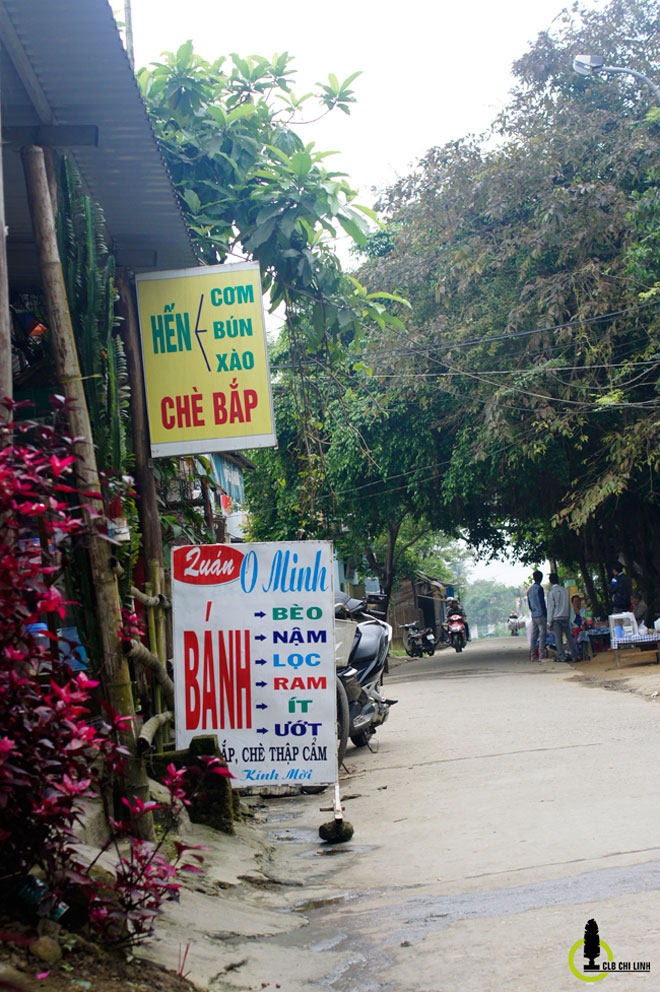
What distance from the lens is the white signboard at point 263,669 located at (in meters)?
5.76

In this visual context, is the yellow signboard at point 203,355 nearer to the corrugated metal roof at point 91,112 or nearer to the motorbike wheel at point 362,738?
the corrugated metal roof at point 91,112

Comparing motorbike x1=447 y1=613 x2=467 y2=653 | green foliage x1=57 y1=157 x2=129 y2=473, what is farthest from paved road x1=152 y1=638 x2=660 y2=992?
motorbike x1=447 y1=613 x2=467 y2=653

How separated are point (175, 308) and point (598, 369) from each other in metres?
13.0

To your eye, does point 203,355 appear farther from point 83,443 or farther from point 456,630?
point 456,630

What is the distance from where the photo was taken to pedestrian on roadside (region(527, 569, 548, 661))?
20031mm

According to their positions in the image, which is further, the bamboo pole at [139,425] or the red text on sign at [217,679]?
the bamboo pole at [139,425]

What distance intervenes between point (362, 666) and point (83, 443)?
520 cm

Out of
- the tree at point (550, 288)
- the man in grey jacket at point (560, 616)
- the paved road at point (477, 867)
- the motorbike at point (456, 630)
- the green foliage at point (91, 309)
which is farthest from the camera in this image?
the motorbike at point (456, 630)

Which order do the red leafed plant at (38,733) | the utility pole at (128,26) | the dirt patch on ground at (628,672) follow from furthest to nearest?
the dirt patch on ground at (628,672) < the utility pole at (128,26) < the red leafed plant at (38,733)

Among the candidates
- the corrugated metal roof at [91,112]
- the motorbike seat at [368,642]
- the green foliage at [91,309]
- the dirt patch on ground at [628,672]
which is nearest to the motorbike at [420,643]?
the dirt patch on ground at [628,672]

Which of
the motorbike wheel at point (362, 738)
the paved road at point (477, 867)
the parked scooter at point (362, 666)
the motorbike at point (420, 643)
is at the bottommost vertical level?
the motorbike at point (420, 643)

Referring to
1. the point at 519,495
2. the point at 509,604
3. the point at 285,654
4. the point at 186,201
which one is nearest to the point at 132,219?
the point at 186,201

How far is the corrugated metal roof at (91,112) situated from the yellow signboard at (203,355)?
343 mm

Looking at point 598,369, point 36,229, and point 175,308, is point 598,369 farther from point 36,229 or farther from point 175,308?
point 36,229
